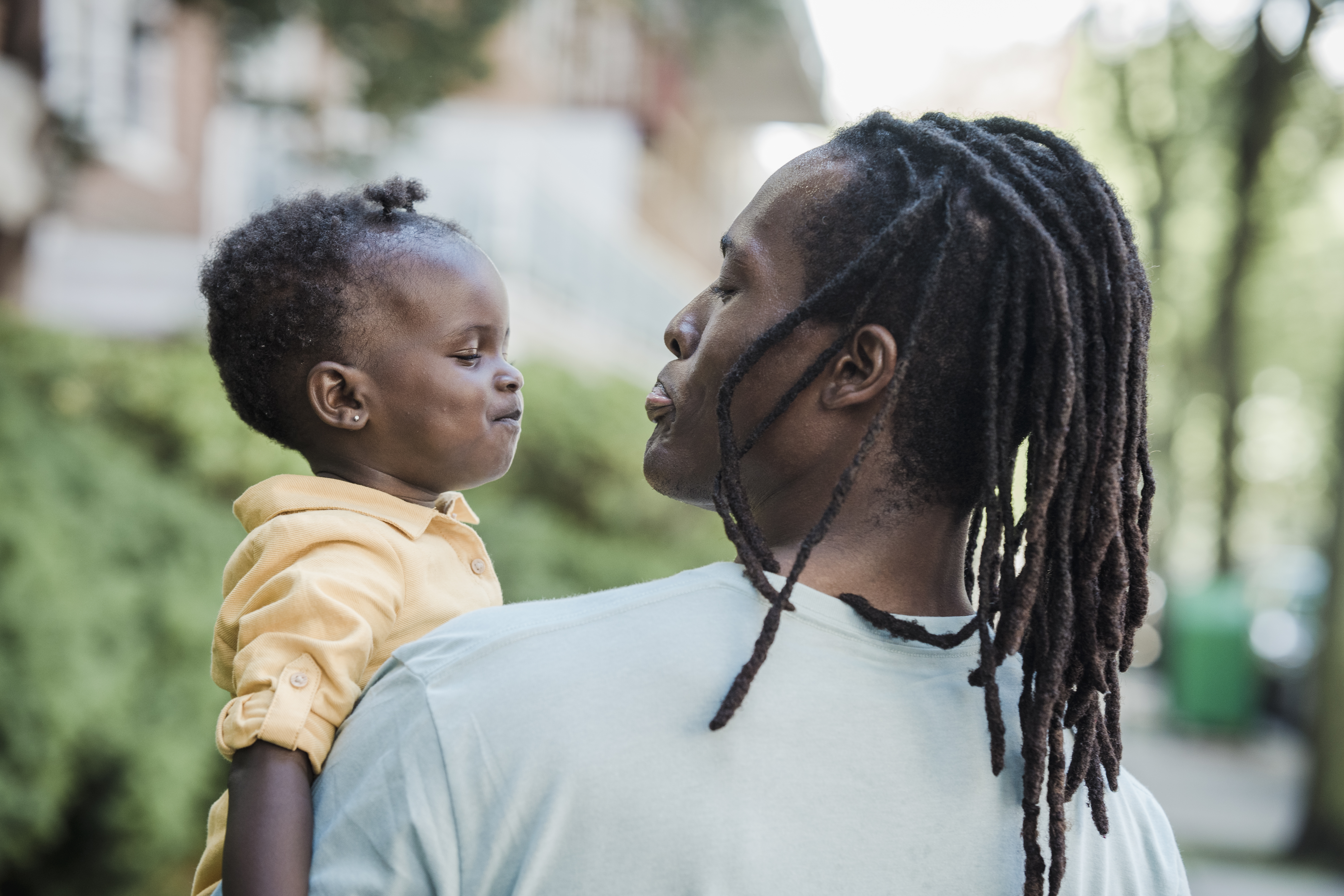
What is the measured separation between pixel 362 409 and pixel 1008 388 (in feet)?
3.22

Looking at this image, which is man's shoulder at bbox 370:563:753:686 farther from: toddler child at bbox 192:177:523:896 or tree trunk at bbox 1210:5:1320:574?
tree trunk at bbox 1210:5:1320:574

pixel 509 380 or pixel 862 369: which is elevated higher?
pixel 862 369

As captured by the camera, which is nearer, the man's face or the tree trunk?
the man's face

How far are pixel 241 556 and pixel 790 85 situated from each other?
20424 millimetres

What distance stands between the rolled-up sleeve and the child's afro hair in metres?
0.32

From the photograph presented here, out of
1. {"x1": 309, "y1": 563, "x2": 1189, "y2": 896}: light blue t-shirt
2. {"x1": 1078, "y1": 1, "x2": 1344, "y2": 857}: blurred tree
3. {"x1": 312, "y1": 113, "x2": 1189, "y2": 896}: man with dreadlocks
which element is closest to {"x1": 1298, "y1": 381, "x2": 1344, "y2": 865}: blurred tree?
{"x1": 1078, "y1": 1, "x2": 1344, "y2": 857}: blurred tree

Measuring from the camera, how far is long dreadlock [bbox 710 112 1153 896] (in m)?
1.67

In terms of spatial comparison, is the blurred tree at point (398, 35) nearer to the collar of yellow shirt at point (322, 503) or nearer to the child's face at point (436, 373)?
the child's face at point (436, 373)

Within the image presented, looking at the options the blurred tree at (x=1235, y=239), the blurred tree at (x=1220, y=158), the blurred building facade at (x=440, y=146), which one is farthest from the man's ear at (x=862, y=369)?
the blurred tree at (x=1220, y=158)

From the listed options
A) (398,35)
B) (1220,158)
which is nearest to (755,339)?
(398,35)

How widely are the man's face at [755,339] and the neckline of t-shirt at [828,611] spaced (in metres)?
0.21

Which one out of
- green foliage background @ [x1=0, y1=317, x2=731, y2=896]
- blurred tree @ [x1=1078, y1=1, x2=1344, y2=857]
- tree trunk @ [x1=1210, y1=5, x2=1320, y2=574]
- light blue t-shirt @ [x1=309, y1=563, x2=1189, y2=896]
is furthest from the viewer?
tree trunk @ [x1=1210, y1=5, x2=1320, y2=574]

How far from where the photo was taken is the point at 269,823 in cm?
158

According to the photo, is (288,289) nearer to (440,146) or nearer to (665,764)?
(665,764)
